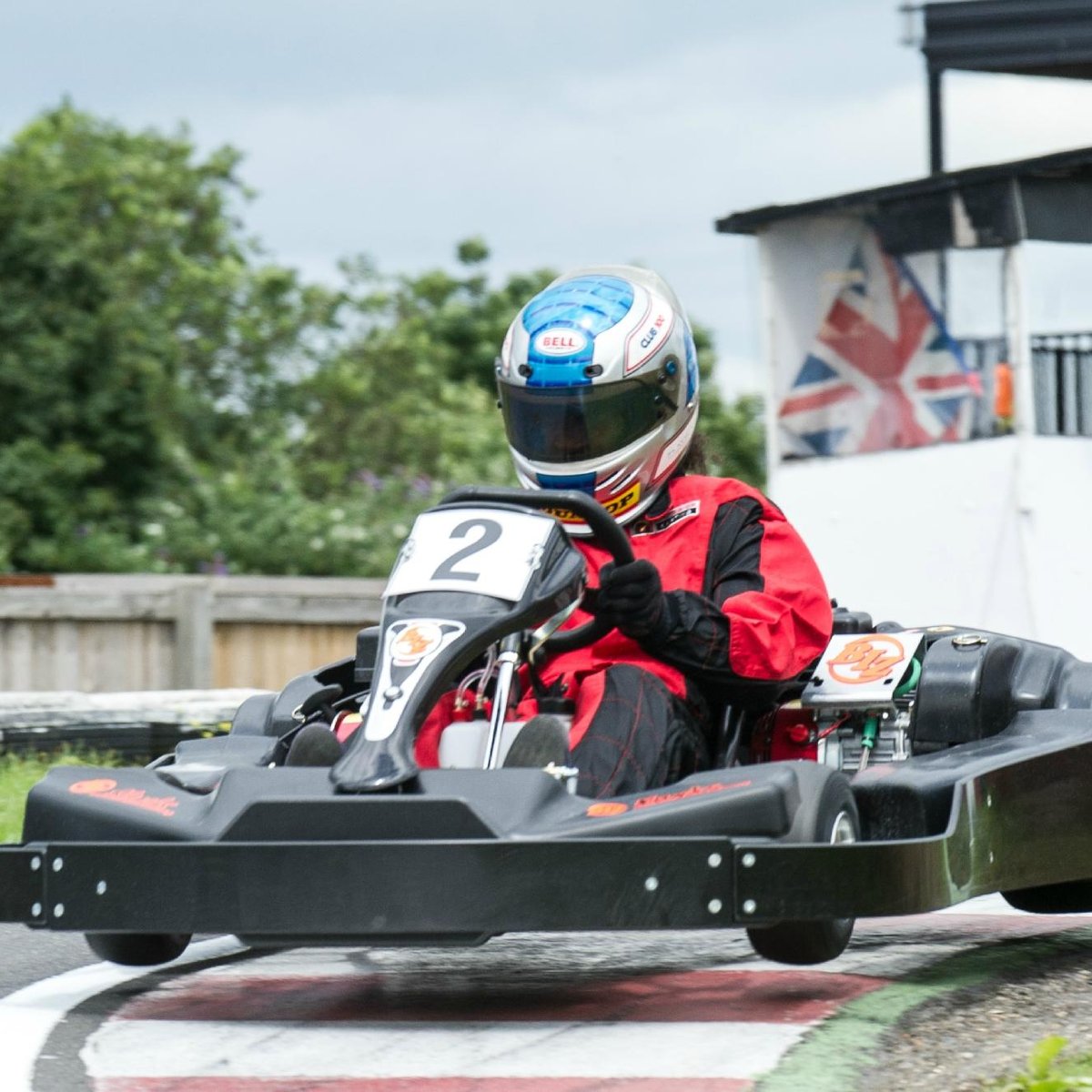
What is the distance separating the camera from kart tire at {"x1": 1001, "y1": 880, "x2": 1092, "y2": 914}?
5.46m

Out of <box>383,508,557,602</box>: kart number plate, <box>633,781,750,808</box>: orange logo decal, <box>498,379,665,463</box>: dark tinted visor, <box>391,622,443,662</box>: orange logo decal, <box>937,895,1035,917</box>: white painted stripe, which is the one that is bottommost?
<box>937,895,1035,917</box>: white painted stripe

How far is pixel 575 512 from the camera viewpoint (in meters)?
4.69

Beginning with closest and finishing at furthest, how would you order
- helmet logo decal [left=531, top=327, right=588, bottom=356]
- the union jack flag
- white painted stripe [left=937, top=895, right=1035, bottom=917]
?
helmet logo decal [left=531, top=327, right=588, bottom=356] → white painted stripe [left=937, top=895, right=1035, bottom=917] → the union jack flag

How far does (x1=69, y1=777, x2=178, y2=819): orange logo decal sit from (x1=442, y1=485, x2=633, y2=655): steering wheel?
2.98 feet

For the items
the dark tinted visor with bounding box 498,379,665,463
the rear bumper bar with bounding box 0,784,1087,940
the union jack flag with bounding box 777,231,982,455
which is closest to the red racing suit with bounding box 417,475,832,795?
the dark tinted visor with bounding box 498,379,665,463

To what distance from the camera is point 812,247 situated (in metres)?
14.0

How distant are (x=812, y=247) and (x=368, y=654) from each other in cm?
922

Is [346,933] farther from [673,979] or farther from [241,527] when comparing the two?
[241,527]

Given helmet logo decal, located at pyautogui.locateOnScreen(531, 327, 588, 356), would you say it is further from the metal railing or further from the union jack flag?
the union jack flag

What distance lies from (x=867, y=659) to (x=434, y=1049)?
1.72 meters

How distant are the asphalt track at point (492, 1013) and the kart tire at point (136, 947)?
37mm

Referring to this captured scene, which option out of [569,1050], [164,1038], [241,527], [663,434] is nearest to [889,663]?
[663,434]

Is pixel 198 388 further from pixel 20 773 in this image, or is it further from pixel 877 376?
pixel 20 773

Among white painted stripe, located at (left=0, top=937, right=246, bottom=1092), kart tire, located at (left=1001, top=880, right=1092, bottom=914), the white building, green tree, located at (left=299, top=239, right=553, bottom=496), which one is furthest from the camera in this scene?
green tree, located at (left=299, top=239, right=553, bottom=496)
